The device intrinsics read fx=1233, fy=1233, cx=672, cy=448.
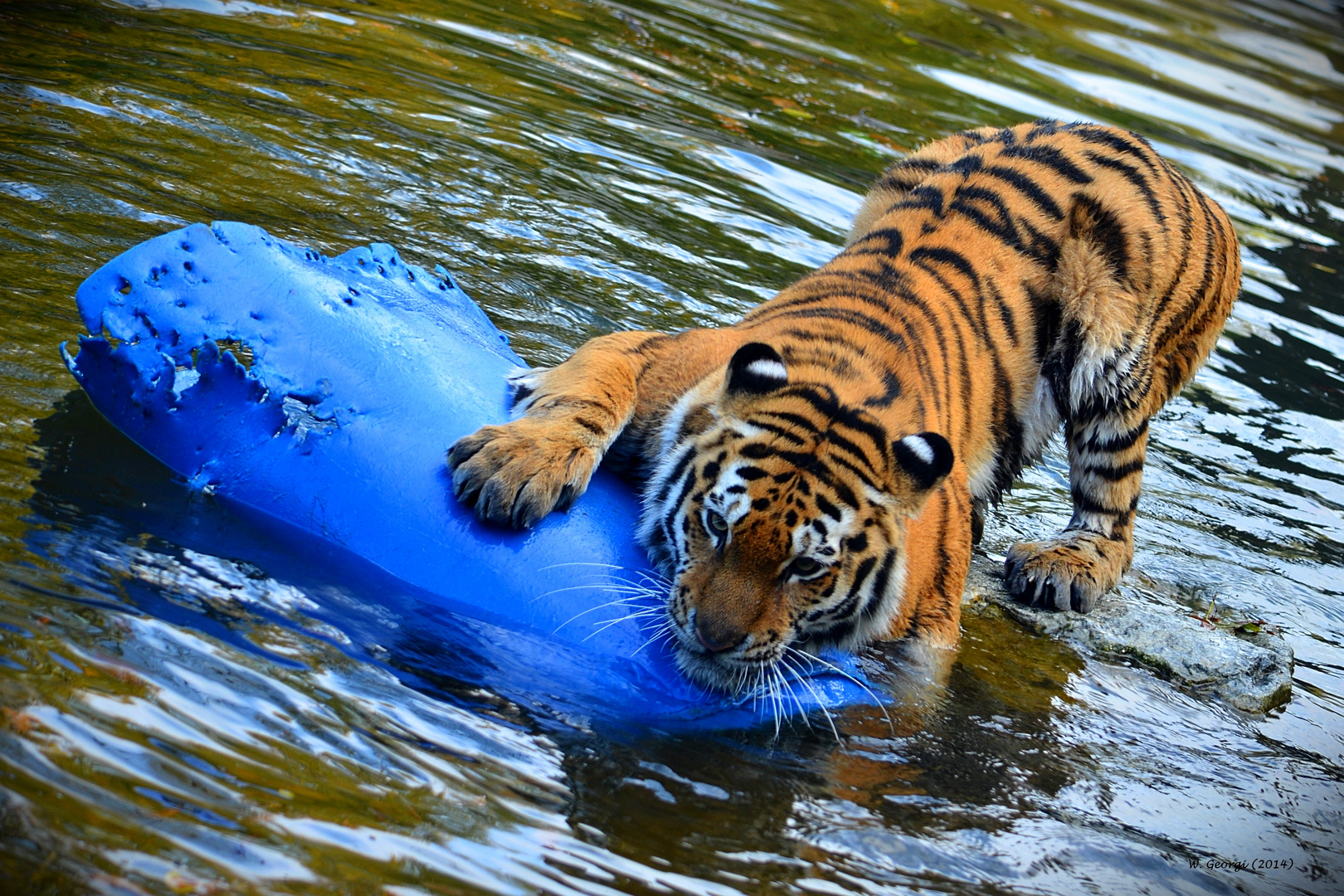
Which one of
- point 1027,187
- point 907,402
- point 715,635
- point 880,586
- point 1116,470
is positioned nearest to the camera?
point 715,635

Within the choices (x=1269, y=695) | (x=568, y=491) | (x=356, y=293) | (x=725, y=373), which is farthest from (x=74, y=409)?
(x=1269, y=695)

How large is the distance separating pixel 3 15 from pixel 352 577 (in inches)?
196

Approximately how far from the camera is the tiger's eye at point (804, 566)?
3.04 m

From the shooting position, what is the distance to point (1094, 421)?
495 centimetres

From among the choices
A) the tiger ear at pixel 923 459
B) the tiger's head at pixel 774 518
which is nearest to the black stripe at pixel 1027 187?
the tiger's head at pixel 774 518

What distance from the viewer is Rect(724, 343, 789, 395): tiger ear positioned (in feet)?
10.7

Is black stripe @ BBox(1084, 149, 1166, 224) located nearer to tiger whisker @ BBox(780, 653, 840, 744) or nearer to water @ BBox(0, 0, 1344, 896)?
water @ BBox(0, 0, 1344, 896)

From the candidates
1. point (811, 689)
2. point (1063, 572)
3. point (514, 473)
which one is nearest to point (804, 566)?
point (811, 689)

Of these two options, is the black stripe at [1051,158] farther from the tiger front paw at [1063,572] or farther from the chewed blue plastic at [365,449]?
the chewed blue plastic at [365,449]

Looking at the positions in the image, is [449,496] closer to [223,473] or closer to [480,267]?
[223,473]

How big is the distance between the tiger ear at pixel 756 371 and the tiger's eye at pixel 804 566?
506mm

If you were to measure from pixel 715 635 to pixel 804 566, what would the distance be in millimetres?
306

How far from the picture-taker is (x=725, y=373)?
3.39 metres

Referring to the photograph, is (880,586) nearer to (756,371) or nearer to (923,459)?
(923,459)
